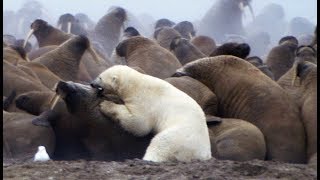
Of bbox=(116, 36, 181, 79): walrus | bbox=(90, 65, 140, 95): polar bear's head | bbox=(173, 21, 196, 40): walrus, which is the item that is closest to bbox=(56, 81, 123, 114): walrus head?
bbox=(90, 65, 140, 95): polar bear's head

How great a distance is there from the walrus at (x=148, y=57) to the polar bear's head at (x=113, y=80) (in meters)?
2.08

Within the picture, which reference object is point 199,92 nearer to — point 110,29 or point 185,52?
point 185,52

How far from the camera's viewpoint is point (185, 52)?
9.71 meters

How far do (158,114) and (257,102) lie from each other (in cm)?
135

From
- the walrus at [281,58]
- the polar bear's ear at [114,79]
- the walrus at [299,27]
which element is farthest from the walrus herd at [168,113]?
the walrus at [299,27]

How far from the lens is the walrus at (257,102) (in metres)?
6.29

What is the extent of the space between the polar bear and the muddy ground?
0.65 m

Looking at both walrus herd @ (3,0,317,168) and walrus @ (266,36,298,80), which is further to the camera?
walrus @ (266,36,298,80)

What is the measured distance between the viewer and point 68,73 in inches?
341

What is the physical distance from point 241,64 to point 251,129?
1.16m

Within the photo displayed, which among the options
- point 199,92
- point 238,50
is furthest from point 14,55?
point 199,92

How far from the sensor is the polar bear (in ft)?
17.3

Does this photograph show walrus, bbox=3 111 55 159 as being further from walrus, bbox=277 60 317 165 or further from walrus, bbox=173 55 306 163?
walrus, bbox=277 60 317 165

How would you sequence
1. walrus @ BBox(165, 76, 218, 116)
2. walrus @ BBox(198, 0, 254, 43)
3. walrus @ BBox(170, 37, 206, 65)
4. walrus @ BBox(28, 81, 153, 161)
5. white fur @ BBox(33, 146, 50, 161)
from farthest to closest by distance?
walrus @ BBox(198, 0, 254, 43)
walrus @ BBox(170, 37, 206, 65)
walrus @ BBox(165, 76, 218, 116)
walrus @ BBox(28, 81, 153, 161)
white fur @ BBox(33, 146, 50, 161)
